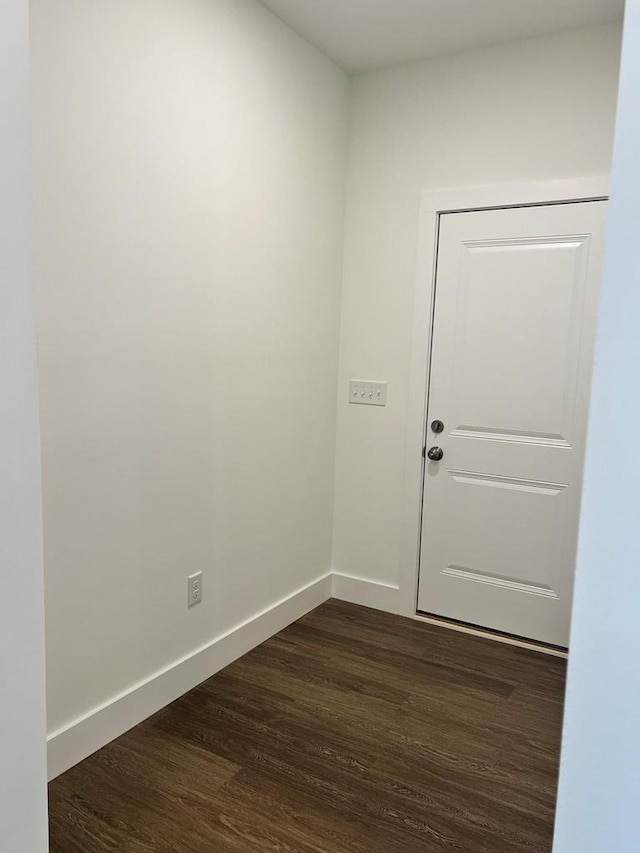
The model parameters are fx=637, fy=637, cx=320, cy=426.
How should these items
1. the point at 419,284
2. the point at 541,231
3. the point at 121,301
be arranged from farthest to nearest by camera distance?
the point at 419,284
the point at 541,231
the point at 121,301

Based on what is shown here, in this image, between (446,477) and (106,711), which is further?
(446,477)

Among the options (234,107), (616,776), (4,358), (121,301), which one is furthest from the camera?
(234,107)

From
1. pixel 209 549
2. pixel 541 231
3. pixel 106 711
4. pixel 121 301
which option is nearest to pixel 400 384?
pixel 541 231

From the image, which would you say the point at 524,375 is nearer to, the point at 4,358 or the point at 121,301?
the point at 121,301

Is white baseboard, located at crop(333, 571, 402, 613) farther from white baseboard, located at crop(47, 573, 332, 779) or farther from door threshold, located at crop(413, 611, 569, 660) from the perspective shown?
white baseboard, located at crop(47, 573, 332, 779)

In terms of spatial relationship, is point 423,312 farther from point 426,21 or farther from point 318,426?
point 426,21

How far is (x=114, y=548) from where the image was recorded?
201cm

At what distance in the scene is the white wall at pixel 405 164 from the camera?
2.59 meters

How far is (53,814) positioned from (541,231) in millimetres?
2685

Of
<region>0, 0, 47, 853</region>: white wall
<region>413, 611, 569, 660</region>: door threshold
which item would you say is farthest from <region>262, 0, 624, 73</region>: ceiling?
<region>413, 611, 569, 660</region>: door threshold

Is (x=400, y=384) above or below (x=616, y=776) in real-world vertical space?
above

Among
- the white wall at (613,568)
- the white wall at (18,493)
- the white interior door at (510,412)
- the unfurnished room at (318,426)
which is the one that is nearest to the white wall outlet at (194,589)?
the unfurnished room at (318,426)

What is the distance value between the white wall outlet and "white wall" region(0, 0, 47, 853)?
42.1 inches

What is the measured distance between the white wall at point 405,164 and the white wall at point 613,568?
2158mm
